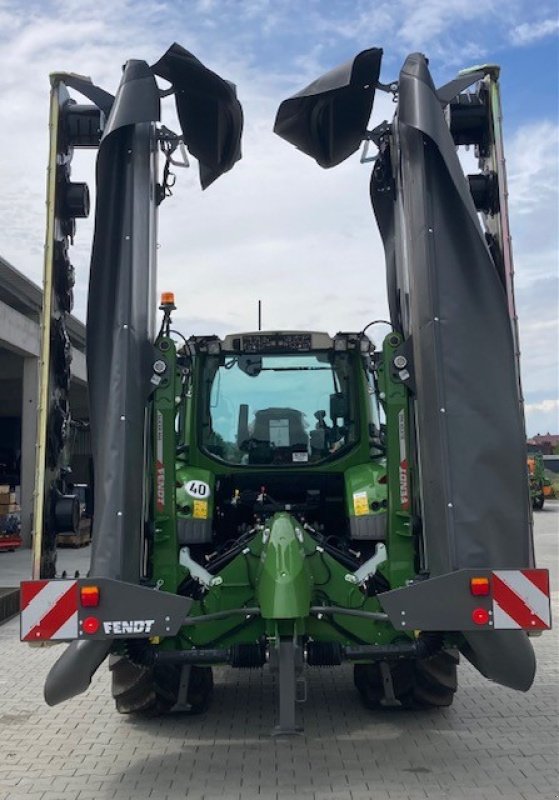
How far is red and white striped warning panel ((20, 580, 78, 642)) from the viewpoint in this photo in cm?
439

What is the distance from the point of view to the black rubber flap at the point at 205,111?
16.3ft

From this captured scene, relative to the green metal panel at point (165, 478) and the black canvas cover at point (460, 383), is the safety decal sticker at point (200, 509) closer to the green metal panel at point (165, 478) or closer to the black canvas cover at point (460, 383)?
the green metal panel at point (165, 478)

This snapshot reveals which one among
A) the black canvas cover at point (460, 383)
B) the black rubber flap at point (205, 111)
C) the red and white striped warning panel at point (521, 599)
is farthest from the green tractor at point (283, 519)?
the black rubber flap at point (205, 111)

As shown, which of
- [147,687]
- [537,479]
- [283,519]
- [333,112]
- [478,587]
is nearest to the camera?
[478,587]

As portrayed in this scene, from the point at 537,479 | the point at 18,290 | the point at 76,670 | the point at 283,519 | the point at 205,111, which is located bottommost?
the point at 76,670

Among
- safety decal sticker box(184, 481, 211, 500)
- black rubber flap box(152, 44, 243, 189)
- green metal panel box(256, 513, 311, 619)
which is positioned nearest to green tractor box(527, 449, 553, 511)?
safety decal sticker box(184, 481, 211, 500)

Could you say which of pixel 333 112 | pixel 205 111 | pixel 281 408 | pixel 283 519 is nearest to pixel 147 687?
pixel 283 519

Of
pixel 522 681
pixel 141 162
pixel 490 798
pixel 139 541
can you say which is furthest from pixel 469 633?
pixel 141 162

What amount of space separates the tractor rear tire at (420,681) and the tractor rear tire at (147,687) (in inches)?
46.6

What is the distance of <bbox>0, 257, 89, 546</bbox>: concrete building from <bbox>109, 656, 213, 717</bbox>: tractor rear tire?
862 centimetres

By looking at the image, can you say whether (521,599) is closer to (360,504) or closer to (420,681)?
(360,504)

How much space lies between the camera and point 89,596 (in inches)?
172

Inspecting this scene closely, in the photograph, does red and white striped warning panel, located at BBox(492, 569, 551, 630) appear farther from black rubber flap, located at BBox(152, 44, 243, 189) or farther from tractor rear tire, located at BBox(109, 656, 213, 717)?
black rubber flap, located at BBox(152, 44, 243, 189)

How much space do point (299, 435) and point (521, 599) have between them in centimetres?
212
